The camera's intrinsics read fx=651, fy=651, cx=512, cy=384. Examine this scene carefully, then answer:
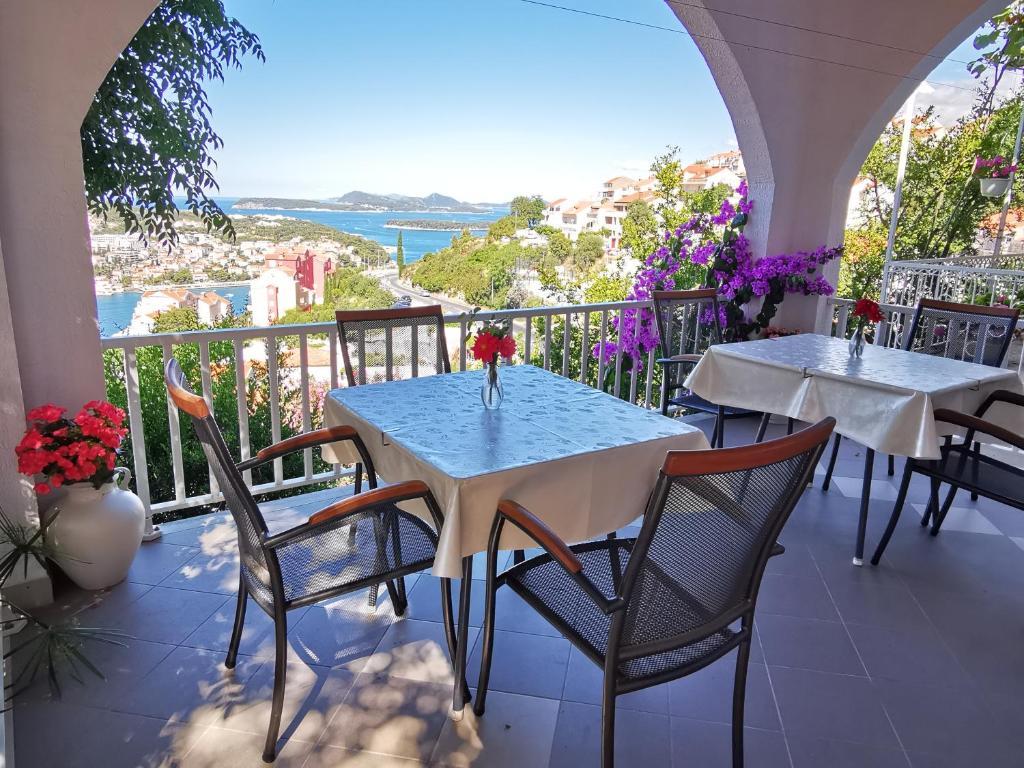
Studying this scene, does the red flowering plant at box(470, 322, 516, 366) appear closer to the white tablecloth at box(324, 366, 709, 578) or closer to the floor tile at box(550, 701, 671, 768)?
the white tablecloth at box(324, 366, 709, 578)

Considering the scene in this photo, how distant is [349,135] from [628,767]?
15.2 meters

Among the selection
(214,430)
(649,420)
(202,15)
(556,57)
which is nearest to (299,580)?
(214,430)

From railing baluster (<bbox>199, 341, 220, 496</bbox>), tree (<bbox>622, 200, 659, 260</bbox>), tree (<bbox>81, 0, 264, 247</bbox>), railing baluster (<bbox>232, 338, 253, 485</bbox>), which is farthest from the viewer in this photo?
tree (<bbox>622, 200, 659, 260</bbox>)

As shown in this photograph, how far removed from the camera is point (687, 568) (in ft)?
4.53

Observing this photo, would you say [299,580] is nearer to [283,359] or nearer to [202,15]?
[283,359]

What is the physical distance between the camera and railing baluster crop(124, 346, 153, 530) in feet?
8.90

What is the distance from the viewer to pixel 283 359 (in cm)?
454

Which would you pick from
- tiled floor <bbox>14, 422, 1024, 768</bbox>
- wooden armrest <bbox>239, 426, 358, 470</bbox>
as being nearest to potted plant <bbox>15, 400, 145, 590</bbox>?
tiled floor <bbox>14, 422, 1024, 768</bbox>

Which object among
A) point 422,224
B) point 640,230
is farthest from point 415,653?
point 422,224

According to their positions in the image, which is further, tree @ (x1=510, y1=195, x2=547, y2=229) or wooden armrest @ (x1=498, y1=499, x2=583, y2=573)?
tree @ (x1=510, y1=195, x2=547, y2=229)

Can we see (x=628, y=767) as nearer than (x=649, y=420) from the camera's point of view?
Yes

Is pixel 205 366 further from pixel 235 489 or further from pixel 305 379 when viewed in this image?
pixel 235 489

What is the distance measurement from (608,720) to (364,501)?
30.0 inches

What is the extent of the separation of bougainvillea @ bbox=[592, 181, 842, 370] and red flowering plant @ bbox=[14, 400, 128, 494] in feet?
9.32
